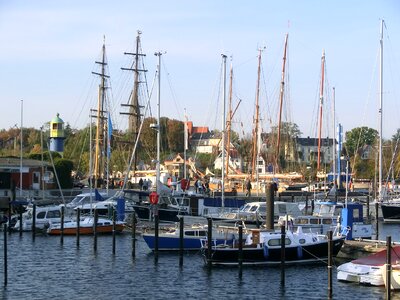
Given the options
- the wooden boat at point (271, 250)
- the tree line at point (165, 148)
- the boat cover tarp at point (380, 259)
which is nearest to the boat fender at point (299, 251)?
the wooden boat at point (271, 250)

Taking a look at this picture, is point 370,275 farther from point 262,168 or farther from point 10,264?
point 262,168

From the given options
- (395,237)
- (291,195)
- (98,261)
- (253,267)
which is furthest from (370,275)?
(291,195)

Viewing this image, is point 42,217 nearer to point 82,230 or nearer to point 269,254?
point 82,230

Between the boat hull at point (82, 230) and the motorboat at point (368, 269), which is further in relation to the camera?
the boat hull at point (82, 230)

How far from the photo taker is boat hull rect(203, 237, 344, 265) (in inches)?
1788

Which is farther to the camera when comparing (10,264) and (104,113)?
(104,113)

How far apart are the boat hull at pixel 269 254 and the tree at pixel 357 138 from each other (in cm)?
11835

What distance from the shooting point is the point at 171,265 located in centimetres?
4756

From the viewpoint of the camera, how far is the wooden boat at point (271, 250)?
45.4 m

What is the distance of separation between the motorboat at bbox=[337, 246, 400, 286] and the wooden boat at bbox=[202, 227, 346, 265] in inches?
226

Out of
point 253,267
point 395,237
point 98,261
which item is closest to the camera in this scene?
point 253,267

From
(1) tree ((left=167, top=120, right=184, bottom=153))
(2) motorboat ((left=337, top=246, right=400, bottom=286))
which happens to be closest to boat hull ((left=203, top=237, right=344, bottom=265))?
(2) motorboat ((left=337, top=246, right=400, bottom=286))

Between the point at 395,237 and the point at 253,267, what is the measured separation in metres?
21.9

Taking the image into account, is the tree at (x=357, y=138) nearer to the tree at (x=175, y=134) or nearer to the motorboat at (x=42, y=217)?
the tree at (x=175, y=134)
